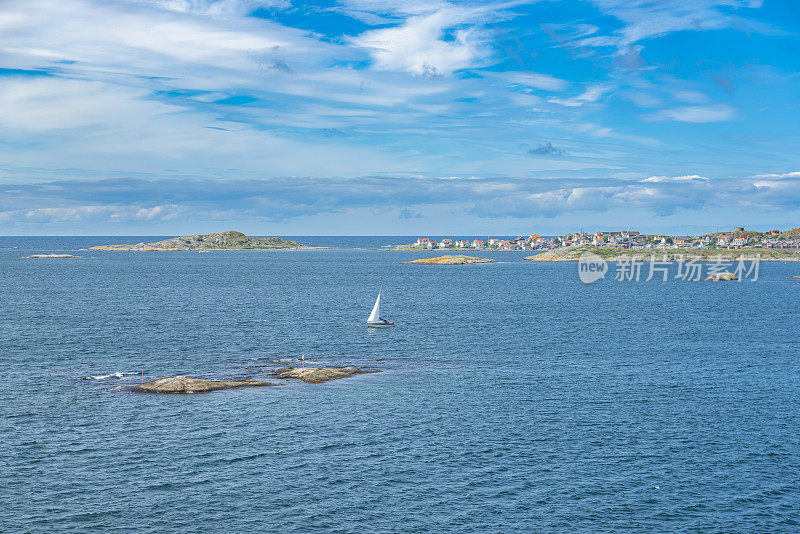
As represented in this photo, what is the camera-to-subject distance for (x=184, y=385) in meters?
Result: 81.4

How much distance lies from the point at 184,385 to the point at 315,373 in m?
17.0

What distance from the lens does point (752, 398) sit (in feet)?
268

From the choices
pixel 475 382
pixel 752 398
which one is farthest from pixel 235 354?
pixel 752 398

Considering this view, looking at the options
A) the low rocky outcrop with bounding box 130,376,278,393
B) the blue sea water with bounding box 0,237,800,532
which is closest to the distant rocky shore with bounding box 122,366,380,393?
the low rocky outcrop with bounding box 130,376,278,393

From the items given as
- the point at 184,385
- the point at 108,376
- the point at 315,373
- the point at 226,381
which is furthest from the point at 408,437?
the point at 108,376

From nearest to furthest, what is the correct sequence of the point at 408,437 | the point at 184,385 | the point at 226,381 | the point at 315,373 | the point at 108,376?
the point at 408,437 < the point at 184,385 < the point at 226,381 < the point at 108,376 < the point at 315,373

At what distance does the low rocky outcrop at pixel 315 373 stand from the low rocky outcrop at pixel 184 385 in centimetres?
600

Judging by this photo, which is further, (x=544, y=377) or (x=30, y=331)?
(x=30, y=331)

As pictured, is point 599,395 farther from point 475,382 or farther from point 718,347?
point 718,347

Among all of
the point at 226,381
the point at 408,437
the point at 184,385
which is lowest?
the point at 408,437

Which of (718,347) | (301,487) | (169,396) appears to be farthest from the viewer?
(718,347)

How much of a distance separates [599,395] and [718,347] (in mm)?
48710

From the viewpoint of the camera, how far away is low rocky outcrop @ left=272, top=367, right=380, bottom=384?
88856mm

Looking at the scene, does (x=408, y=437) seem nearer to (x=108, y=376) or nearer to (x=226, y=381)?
(x=226, y=381)
